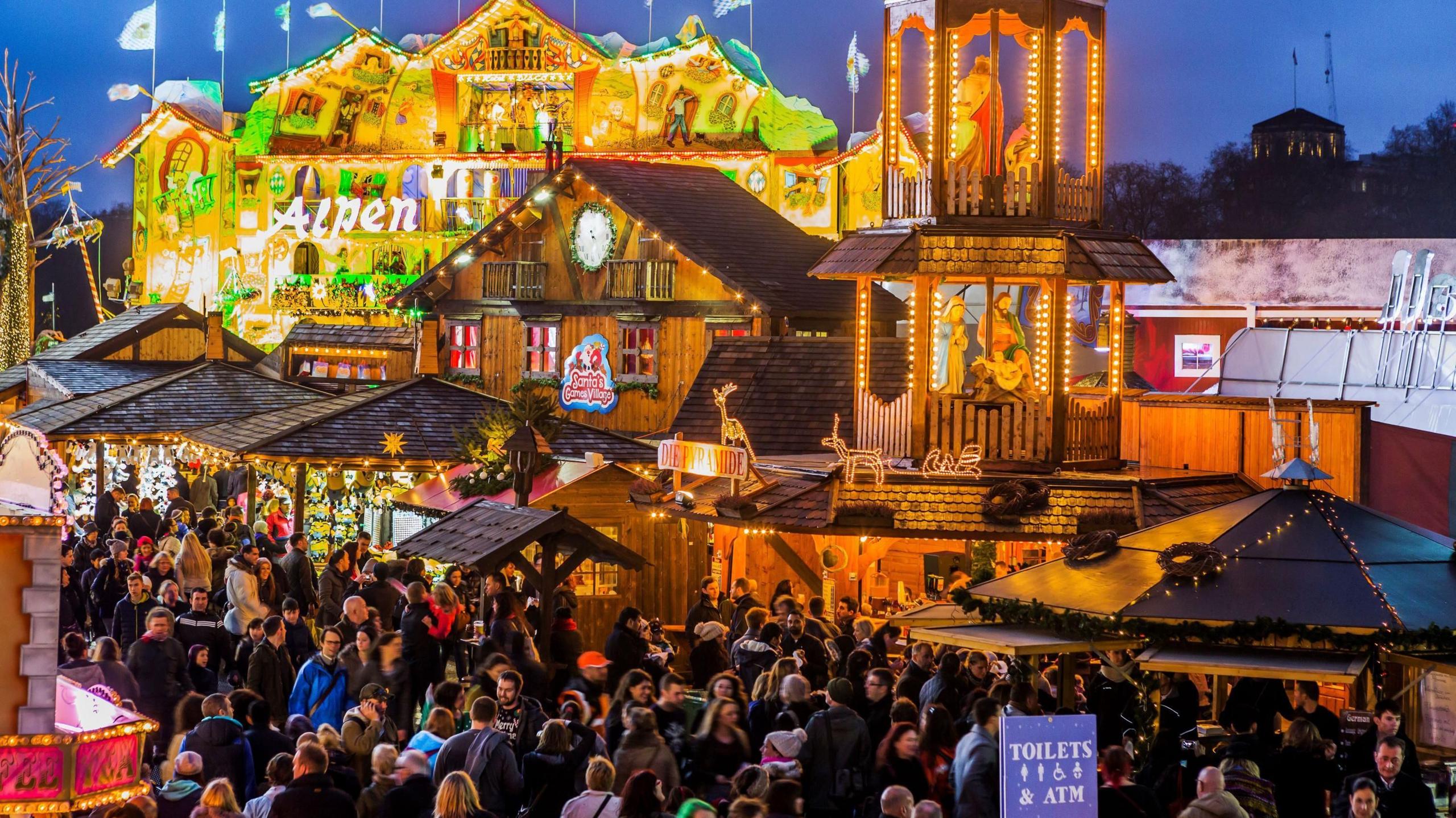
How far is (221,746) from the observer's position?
1050cm

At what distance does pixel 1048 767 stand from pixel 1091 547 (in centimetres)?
459

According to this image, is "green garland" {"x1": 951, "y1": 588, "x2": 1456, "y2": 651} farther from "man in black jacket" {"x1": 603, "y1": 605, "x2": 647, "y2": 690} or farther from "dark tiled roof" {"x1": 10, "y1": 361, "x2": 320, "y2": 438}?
"dark tiled roof" {"x1": 10, "y1": 361, "x2": 320, "y2": 438}

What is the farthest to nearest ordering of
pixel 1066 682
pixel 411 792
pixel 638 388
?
pixel 638 388 < pixel 1066 682 < pixel 411 792

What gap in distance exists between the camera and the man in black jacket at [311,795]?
936cm

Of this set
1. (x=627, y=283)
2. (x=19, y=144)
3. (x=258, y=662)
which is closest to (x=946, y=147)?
(x=258, y=662)

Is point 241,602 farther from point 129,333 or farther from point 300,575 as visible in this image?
point 129,333

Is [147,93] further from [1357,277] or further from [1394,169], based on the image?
[1394,169]

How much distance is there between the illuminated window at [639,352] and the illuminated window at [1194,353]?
40.4 ft

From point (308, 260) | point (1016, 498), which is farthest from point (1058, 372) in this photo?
point (308, 260)

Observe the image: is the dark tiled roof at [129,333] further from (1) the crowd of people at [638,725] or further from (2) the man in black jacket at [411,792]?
(2) the man in black jacket at [411,792]

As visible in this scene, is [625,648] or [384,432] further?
[384,432]

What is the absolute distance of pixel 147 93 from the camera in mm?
53062

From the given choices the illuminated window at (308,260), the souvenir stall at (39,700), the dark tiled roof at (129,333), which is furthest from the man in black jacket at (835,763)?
the illuminated window at (308,260)

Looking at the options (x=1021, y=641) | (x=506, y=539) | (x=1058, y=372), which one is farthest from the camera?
(x=1058, y=372)
